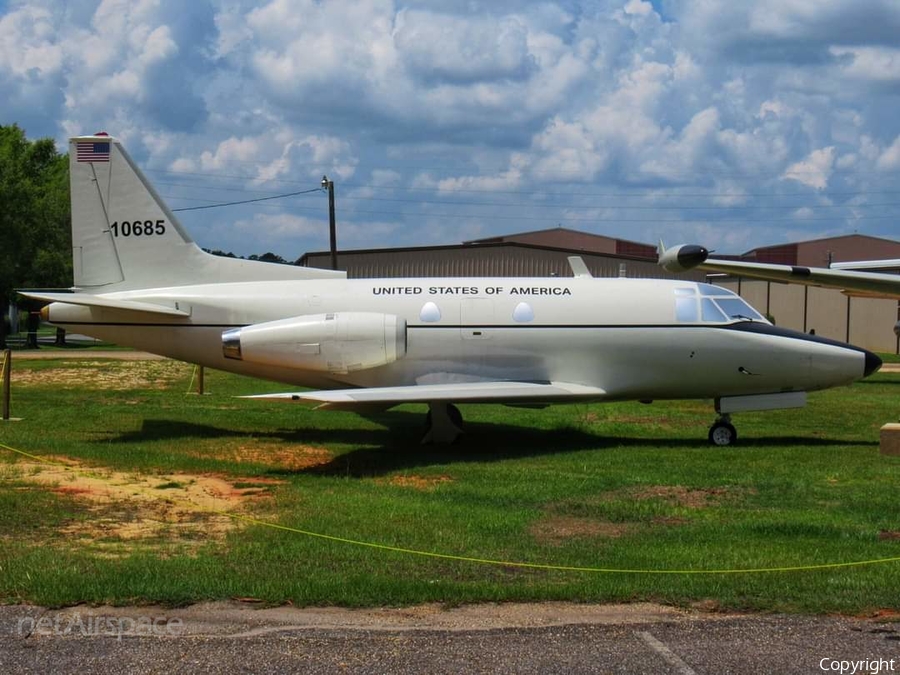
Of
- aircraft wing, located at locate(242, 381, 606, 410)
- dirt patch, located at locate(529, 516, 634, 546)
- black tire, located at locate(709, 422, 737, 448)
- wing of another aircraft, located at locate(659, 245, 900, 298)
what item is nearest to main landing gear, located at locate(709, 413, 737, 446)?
black tire, located at locate(709, 422, 737, 448)

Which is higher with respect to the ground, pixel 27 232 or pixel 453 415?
pixel 27 232

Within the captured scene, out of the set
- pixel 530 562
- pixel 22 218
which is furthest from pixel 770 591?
pixel 22 218

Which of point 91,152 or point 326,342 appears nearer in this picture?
point 326,342

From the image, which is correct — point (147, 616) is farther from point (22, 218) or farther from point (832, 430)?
point (22, 218)

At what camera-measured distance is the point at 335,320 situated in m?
16.1

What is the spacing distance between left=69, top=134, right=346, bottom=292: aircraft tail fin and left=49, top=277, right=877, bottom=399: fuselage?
859 millimetres

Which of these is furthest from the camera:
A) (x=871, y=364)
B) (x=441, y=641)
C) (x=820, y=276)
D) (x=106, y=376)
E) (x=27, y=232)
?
(x=27, y=232)

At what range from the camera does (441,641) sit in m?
6.41

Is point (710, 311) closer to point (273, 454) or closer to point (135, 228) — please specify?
point (273, 454)

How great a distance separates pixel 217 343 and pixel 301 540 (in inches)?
329

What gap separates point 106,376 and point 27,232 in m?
25.7

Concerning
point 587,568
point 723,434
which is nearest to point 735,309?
point 723,434

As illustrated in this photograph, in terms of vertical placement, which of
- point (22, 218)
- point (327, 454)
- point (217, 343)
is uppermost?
point (22, 218)

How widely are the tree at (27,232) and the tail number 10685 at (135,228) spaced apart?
116 ft
